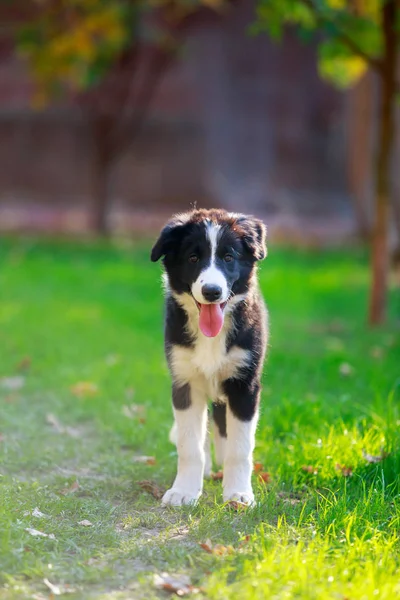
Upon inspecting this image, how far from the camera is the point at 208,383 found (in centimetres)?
423

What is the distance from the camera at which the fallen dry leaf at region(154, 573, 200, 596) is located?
3.22 metres

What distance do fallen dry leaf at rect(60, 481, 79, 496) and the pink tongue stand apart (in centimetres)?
101

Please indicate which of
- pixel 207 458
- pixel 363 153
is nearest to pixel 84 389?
pixel 207 458

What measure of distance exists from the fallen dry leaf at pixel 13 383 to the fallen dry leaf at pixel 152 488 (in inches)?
88.9

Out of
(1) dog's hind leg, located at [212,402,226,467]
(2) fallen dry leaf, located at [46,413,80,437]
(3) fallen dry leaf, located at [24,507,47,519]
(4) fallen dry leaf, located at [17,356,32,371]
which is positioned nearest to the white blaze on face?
(1) dog's hind leg, located at [212,402,226,467]

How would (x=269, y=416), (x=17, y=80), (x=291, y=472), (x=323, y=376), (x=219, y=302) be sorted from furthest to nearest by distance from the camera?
1. (x=17, y=80)
2. (x=323, y=376)
3. (x=269, y=416)
4. (x=291, y=472)
5. (x=219, y=302)

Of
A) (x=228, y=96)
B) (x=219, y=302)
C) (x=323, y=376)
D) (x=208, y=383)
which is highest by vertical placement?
(x=228, y=96)

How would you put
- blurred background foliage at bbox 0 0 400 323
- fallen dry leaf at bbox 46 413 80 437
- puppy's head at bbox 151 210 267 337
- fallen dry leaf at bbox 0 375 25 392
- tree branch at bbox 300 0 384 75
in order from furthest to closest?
blurred background foliage at bbox 0 0 400 323 → tree branch at bbox 300 0 384 75 → fallen dry leaf at bbox 0 375 25 392 → fallen dry leaf at bbox 46 413 80 437 → puppy's head at bbox 151 210 267 337

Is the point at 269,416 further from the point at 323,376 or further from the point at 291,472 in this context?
the point at 323,376

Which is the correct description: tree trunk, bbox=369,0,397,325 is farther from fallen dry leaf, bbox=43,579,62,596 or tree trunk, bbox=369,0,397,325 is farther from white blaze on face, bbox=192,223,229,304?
fallen dry leaf, bbox=43,579,62,596

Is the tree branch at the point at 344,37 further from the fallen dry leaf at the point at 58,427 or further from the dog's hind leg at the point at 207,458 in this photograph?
the dog's hind leg at the point at 207,458

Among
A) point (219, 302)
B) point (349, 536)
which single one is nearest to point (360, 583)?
point (349, 536)

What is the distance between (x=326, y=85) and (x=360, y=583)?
16.8 metres

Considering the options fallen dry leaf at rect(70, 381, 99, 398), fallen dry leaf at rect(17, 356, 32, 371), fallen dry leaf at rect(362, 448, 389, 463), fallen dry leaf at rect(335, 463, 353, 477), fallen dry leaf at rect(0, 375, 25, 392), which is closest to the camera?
fallen dry leaf at rect(335, 463, 353, 477)
